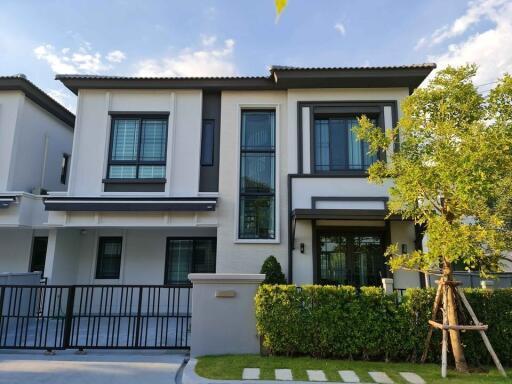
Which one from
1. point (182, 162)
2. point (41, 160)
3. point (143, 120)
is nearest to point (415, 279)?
point (182, 162)

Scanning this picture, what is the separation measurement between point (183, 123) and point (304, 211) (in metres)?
4.62

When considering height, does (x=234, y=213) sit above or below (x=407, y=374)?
above

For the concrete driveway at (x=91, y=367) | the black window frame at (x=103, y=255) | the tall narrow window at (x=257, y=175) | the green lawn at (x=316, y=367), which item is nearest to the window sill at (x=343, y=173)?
the tall narrow window at (x=257, y=175)

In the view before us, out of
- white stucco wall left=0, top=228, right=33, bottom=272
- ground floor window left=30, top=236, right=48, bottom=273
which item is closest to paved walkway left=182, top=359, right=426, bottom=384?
ground floor window left=30, top=236, right=48, bottom=273

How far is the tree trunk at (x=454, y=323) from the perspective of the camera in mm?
5957

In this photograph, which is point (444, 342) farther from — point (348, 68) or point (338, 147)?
point (348, 68)

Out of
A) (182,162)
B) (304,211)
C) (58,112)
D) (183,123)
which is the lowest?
(304,211)

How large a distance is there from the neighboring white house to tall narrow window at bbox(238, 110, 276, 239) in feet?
19.7

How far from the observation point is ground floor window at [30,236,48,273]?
40.4 feet

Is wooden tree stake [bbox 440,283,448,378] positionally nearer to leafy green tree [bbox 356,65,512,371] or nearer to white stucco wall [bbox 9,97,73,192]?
leafy green tree [bbox 356,65,512,371]

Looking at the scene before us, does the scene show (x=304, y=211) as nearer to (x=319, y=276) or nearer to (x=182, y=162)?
(x=319, y=276)

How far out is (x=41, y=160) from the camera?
12.6m

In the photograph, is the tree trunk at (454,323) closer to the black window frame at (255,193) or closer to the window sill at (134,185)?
the black window frame at (255,193)

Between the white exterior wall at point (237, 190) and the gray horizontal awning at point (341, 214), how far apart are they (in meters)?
0.87
